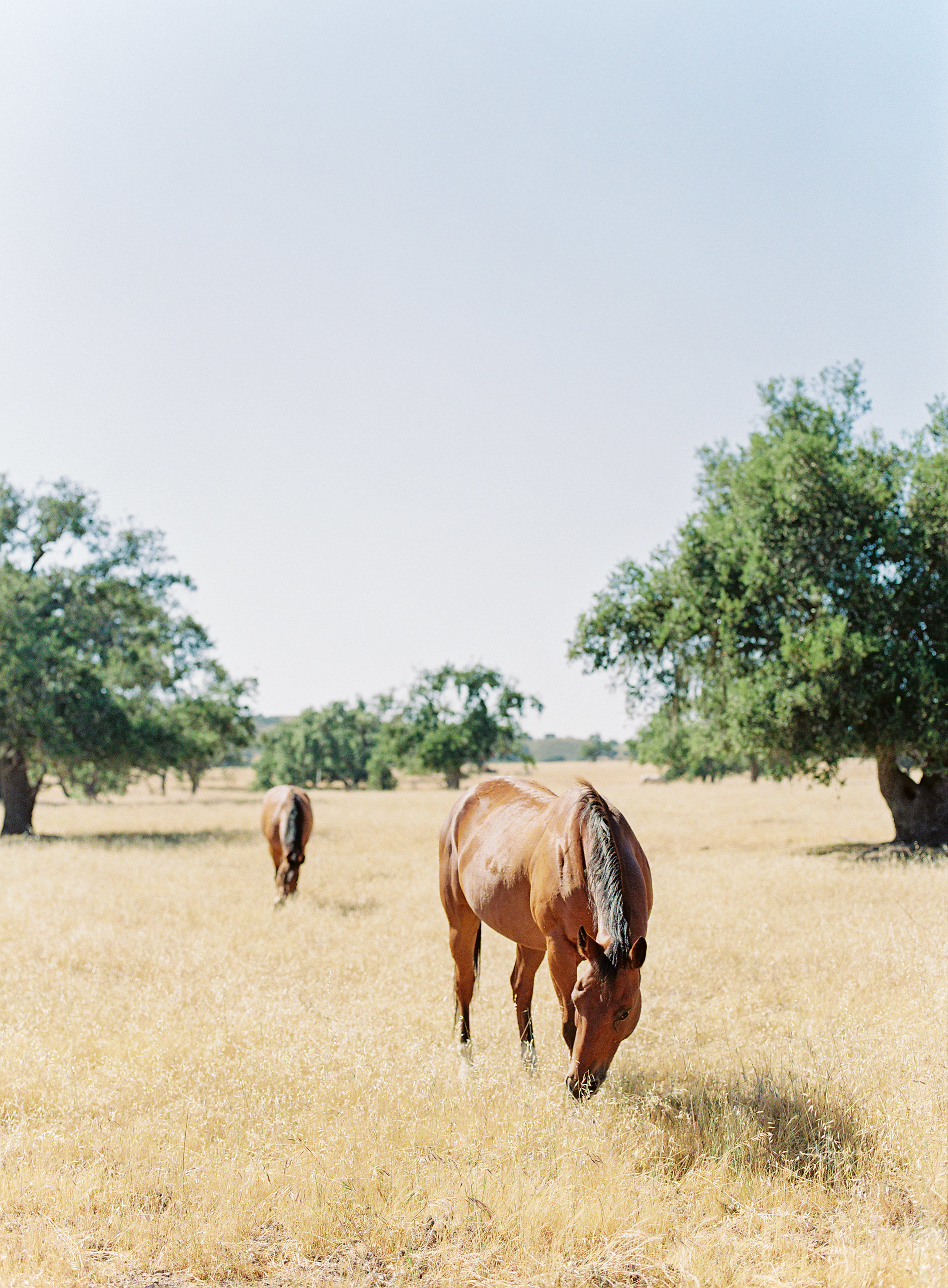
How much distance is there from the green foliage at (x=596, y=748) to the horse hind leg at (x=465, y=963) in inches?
5390

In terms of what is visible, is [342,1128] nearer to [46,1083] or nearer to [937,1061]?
[46,1083]

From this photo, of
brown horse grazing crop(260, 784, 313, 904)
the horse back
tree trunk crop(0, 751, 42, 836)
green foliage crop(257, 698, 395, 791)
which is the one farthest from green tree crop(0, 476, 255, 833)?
green foliage crop(257, 698, 395, 791)

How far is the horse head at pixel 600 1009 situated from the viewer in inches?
172

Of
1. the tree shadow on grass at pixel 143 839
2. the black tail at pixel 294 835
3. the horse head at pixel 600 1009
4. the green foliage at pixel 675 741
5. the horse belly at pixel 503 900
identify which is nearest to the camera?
the horse head at pixel 600 1009

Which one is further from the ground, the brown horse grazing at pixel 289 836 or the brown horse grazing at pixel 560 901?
the brown horse grazing at pixel 560 901

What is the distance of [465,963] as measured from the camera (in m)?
6.68

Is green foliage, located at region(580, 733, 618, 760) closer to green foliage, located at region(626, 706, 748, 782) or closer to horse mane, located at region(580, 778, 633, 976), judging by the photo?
green foliage, located at region(626, 706, 748, 782)

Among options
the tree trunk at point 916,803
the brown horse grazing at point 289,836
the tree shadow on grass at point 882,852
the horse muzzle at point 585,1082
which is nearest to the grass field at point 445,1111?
the horse muzzle at point 585,1082

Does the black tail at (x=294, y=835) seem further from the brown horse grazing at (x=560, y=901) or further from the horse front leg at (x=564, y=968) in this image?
the horse front leg at (x=564, y=968)

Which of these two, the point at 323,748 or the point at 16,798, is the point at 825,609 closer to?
the point at 16,798

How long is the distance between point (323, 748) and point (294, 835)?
61789 millimetres

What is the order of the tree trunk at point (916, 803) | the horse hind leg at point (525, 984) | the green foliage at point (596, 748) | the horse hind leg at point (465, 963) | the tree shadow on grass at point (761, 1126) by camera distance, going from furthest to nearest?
the green foliage at point (596, 748), the tree trunk at point (916, 803), the horse hind leg at point (465, 963), the horse hind leg at point (525, 984), the tree shadow on grass at point (761, 1126)

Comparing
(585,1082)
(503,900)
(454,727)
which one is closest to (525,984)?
(503,900)

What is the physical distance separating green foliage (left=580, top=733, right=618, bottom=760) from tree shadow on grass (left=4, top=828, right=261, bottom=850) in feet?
395
